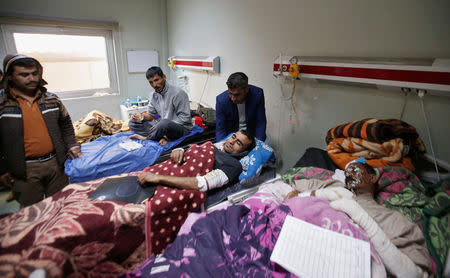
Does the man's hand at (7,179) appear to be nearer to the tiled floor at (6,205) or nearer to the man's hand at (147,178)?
the tiled floor at (6,205)

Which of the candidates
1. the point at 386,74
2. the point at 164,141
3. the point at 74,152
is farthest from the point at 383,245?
the point at 74,152

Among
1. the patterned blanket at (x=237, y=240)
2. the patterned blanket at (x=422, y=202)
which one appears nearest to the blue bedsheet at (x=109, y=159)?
the patterned blanket at (x=237, y=240)

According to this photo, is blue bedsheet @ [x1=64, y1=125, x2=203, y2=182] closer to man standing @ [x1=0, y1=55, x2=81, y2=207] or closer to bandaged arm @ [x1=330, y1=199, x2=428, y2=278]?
man standing @ [x1=0, y1=55, x2=81, y2=207]

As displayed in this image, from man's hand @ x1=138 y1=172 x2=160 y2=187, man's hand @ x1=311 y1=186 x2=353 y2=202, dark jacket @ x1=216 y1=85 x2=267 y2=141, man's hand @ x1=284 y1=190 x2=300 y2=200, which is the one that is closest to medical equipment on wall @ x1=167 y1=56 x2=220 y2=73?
dark jacket @ x1=216 y1=85 x2=267 y2=141

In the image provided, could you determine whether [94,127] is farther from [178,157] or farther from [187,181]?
[187,181]

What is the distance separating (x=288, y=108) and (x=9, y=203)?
340 centimetres

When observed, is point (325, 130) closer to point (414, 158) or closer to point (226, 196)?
point (414, 158)

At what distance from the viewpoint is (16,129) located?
5.64 feet

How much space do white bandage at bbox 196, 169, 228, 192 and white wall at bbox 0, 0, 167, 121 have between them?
359 centimetres

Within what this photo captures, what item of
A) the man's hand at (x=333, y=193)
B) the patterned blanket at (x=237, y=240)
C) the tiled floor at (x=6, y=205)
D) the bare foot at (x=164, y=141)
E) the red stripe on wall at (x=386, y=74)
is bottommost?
the tiled floor at (x=6, y=205)

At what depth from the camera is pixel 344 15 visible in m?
1.83

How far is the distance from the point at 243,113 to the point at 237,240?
4.84 ft

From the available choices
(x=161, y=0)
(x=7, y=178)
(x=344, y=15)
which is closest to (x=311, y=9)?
(x=344, y=15)

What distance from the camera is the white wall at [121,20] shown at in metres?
3.50
